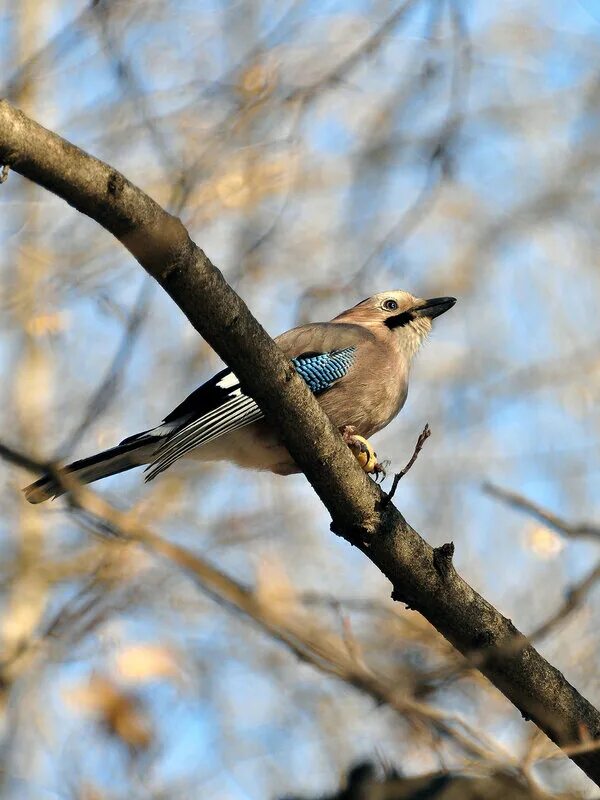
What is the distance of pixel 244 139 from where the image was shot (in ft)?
29.5

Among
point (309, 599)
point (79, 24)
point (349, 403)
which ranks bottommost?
point (309, 599)

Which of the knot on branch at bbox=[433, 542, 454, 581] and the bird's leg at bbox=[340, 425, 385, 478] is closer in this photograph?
the knot on branch at bbox=[433, 542, 454, 581]

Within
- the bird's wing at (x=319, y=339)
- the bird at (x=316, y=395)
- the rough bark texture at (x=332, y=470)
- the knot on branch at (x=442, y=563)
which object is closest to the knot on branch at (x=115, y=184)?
the rough bark texture at (x=332, y=470)

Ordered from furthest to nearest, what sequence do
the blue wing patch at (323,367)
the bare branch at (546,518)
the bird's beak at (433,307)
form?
the bird's beak at (433,307) < the blue wing patch at (323,367) < the bare branch at (546,518)

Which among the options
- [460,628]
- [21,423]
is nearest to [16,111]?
[460,628]

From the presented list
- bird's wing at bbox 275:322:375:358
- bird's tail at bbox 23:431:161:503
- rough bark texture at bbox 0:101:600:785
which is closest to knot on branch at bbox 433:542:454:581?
rough bark texture at bbox 0:101:600:785

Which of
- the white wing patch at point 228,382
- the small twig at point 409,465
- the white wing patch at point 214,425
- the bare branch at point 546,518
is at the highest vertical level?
the white wing patch at point 228,382

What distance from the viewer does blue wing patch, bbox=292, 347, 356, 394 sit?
6531 mm

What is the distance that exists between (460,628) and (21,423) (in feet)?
16.5

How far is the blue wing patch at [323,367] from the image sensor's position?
6.53 metres

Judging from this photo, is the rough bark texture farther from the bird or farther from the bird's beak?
the bird's beak

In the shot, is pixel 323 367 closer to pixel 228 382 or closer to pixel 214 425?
pixel 228 382

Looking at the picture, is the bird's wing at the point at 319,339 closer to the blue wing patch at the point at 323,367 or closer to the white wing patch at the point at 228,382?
the blue wing patch at the point at 323,367

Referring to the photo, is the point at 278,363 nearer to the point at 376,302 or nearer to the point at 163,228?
the point at 163,228
